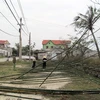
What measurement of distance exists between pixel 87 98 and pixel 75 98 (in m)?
0.45

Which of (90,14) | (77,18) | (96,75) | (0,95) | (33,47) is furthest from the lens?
(33,47)

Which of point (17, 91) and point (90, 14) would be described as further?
Answer: point (90, 14)

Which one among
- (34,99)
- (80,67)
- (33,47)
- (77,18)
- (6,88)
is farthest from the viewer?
(33,47)

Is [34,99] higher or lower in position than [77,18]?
lower

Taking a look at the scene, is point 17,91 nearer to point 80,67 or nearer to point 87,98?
point 87,98

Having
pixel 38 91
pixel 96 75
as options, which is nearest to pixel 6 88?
Result: pixel 38 91

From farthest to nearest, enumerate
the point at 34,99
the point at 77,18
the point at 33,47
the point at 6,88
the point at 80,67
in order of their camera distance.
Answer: the point at 33,47 → the point at 77,18 → the point at 80,67 → the point at 6,88 → the point at 34,99

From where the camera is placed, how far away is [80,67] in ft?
75.7

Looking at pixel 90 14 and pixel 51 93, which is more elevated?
pixel 90 14

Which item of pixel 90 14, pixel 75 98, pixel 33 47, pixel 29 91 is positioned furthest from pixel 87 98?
pixel 33 47

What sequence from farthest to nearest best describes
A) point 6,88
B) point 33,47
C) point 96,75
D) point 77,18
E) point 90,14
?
point 33,47, point 77,18, point 90,14, point 96,75, point 6,88

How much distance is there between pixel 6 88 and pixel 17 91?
68 cm

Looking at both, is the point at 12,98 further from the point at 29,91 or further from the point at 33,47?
the point at 33,47

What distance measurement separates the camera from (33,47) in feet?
348
